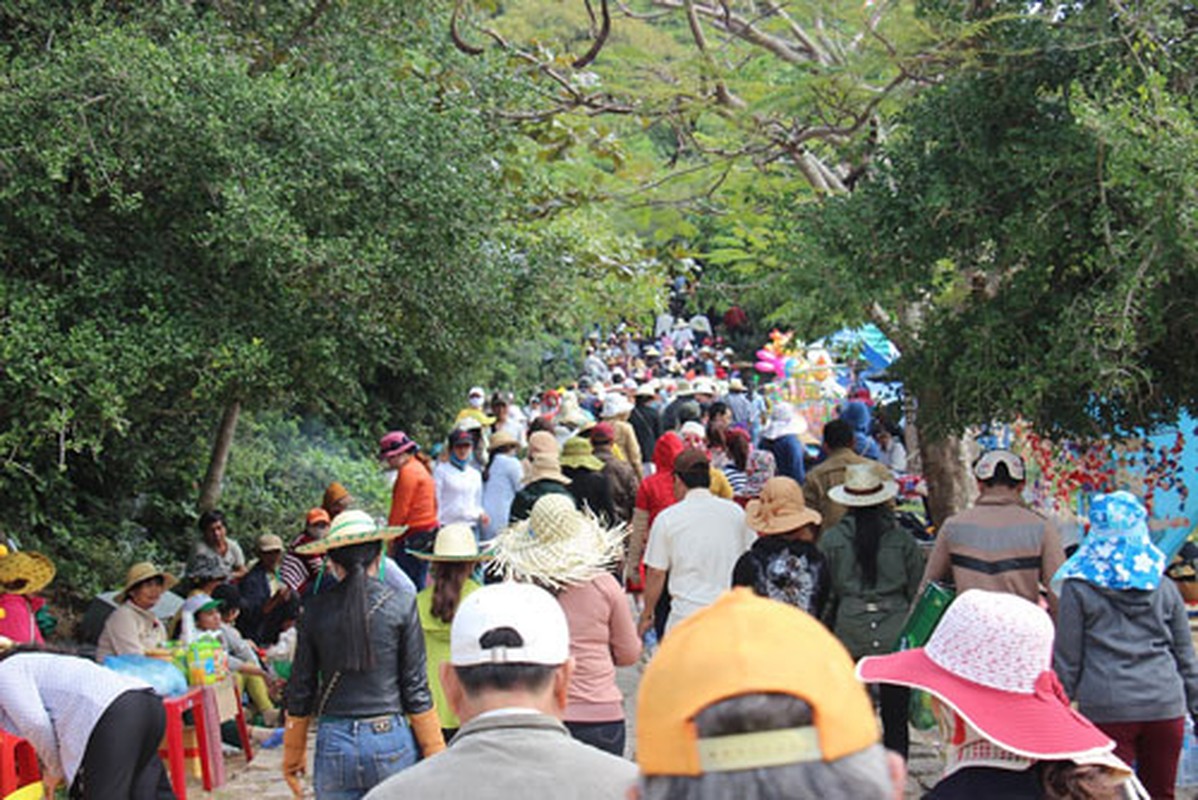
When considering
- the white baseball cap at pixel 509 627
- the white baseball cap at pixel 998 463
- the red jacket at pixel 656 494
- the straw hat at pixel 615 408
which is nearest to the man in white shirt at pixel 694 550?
the white baseball cap at pixel 998 463

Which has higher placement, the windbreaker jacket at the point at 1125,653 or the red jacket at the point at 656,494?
the red jacket at the point at 656,494

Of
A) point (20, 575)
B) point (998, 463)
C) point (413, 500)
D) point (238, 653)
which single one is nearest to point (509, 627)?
point (998, 463)

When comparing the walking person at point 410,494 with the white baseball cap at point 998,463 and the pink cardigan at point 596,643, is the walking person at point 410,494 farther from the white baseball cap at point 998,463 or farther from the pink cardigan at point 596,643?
the pink cardigan at point 596,643

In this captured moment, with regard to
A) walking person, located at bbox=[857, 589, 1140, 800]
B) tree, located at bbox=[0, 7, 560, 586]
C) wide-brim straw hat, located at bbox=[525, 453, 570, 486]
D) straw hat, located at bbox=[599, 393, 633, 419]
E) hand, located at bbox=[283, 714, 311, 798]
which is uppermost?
tree, located at bbox=[0, 7, 560, 586]

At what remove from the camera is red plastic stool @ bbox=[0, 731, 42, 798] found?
6824mm

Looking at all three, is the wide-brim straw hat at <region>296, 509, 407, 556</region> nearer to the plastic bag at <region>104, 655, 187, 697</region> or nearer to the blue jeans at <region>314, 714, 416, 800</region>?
the blue jeans at <region>314, 714, 416, 800</region>

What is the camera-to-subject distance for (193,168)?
9.14 meters

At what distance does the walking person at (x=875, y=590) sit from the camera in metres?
7.61

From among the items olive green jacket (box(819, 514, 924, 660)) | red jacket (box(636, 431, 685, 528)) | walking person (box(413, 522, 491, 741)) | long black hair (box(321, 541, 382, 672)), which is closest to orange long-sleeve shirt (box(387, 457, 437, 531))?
red jacket (box(636, 431, 685, 528))

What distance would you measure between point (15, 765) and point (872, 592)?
14.2ft

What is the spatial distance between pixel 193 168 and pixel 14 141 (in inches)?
41.5

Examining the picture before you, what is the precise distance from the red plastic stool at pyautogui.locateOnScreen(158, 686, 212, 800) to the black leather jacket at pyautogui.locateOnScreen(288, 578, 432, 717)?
2.64m

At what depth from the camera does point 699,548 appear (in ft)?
26.9

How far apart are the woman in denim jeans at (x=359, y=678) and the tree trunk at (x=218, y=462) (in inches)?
295
